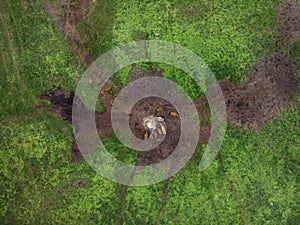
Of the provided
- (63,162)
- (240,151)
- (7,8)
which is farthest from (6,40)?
(240,151)

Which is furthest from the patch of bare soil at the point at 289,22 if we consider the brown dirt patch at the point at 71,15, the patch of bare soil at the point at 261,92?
the brown dirt patch at the point at 71,15

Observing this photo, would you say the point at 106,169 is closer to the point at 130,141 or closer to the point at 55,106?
the point at 130,141

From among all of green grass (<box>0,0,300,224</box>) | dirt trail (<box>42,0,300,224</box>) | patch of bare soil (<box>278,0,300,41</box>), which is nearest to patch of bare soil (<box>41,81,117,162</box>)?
dirt trail (<box>42,0,300,224</box>)

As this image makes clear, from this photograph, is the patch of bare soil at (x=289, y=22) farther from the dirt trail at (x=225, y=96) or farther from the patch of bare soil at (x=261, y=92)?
the patch of bare soil at (x=261, y=92)

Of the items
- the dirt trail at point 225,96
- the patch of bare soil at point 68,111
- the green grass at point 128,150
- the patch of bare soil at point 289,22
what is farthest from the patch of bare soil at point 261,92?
the patch of bare soil at point 68,111

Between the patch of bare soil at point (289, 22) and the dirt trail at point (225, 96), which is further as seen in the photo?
the patch of bare soil at point (289, 22)

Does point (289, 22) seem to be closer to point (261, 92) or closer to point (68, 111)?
point (261, 92)

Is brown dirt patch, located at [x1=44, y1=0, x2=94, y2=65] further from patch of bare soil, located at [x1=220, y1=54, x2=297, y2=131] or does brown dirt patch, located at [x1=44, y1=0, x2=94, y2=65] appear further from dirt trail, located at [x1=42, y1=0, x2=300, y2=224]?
patch of bare soil, located at [x1=220, y1=54, x2=297, y2=131]

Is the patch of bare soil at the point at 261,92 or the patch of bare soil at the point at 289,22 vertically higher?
the patch of bare soil at the point at 289,22
